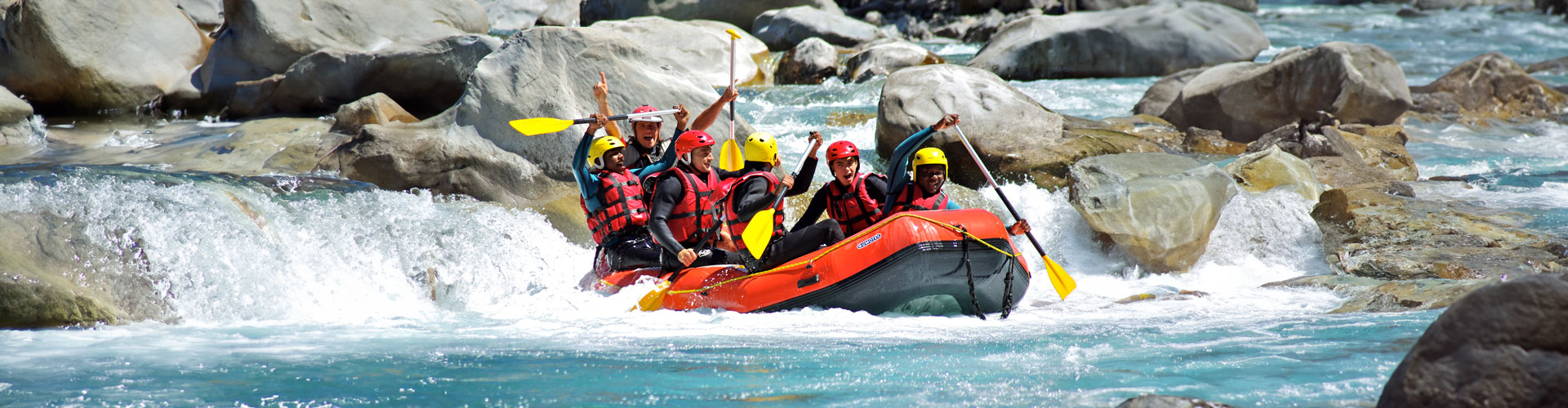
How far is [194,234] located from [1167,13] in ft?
41.6

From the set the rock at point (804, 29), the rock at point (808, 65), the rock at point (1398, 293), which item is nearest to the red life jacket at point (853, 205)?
the rock at point (1398, 293)

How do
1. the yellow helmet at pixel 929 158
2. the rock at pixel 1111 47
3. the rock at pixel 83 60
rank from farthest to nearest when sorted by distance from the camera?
1. the rock at pixel 1111 47
2. the rock at pixel 83 60
3. the yellow helmet at pixel 929 158

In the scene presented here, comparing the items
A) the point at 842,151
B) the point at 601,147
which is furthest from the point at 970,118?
the point at 601,147

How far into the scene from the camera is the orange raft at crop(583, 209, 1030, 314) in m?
5.32

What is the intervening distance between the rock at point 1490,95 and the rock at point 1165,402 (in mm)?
12200

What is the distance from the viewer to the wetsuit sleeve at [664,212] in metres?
5.64

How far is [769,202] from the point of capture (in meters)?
5.56

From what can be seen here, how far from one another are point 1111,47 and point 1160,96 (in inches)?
101

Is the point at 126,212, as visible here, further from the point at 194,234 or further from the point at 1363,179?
the point at 1363,179

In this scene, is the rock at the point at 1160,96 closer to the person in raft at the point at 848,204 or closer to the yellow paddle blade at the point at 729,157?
the yellow paddle blade at the point at 729,157

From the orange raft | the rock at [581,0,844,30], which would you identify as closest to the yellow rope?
the orange raft

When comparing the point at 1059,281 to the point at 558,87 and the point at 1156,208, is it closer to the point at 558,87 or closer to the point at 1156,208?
the point at 1156,208

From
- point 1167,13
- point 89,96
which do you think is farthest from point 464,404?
point 1167,13

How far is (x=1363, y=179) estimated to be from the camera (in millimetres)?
9219
